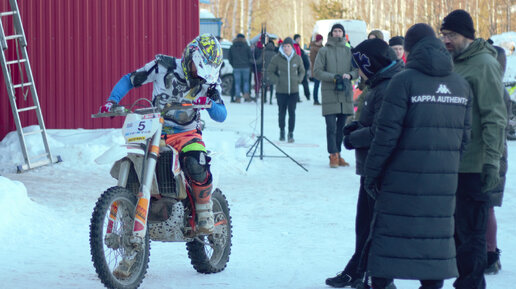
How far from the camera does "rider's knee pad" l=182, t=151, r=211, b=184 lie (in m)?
5.99

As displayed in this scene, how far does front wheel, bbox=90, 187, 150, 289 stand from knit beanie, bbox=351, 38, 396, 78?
1.62m

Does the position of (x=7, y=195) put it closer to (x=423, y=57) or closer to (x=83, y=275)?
(x=83, y=275)

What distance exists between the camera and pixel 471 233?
214 inches

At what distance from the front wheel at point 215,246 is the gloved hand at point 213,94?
721 millimetres

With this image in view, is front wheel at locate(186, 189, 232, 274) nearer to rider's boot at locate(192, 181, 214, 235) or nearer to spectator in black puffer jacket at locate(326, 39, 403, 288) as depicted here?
rider's boot at locate(192, 181, 214, 235)

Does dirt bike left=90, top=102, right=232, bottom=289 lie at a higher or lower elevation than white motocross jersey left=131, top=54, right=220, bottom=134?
lower

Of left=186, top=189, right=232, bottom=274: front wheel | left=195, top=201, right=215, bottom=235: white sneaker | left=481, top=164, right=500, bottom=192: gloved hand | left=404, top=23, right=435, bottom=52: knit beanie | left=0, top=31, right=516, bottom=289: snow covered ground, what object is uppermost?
left=404, top=23, right=435, bottom=52: knit beanie

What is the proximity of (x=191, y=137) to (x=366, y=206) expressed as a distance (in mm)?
1217

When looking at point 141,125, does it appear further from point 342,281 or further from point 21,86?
point 21,86

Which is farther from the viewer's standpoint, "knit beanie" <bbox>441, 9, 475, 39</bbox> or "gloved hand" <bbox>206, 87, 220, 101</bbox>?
"gloved hand" <bbox>206, 87, 220, 101</bbox>

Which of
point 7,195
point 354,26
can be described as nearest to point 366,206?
point 7,195

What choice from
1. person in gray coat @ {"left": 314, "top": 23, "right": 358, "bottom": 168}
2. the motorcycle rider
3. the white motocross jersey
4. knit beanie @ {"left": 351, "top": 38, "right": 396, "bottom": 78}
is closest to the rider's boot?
the motorcycle rider

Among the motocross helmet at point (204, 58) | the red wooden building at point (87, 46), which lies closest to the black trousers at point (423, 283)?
the motocross helmet at point (204, 58)

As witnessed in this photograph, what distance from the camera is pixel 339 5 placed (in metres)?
54.1
